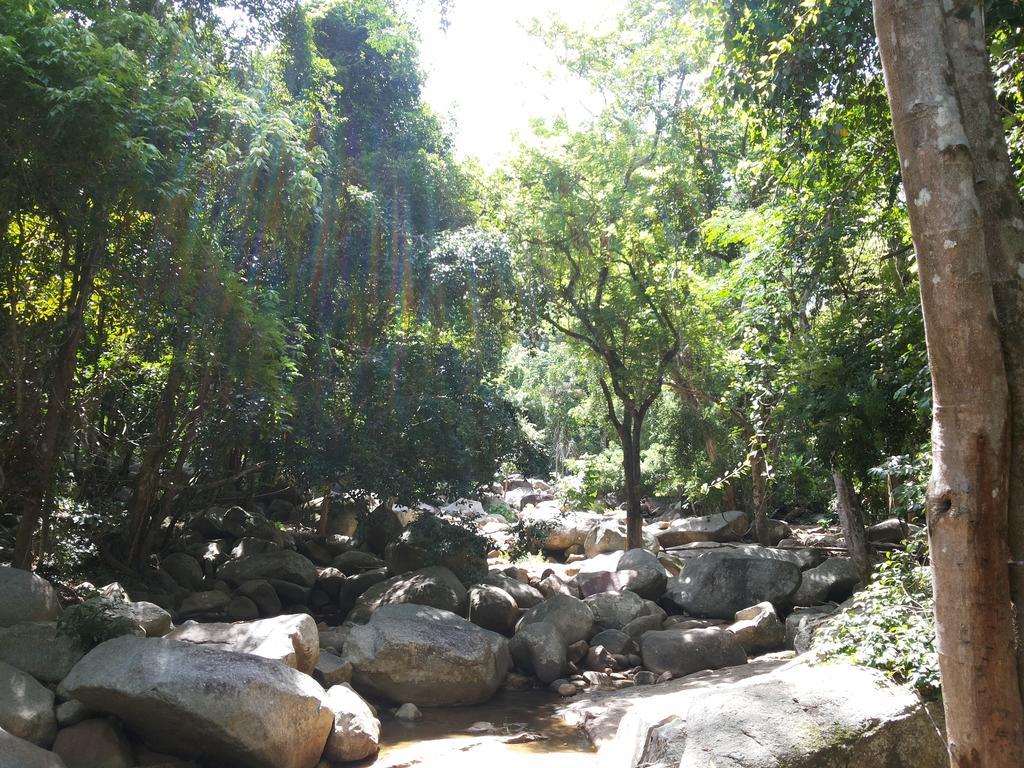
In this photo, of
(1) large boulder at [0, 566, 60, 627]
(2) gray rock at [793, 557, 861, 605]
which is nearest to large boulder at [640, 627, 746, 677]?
(2) gray rock at [793, 557, 861, 605]

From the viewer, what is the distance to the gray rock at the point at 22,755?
5414mm

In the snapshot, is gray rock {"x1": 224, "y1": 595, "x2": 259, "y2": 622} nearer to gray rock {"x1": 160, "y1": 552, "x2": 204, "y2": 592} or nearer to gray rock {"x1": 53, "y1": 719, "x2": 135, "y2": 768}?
gray rock {"x1": 160, "y1": 552, "x2": 204, "y2": 592}

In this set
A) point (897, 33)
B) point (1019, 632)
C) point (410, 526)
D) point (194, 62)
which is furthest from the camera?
point (410, 526)

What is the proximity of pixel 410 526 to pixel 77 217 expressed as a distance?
690 cm

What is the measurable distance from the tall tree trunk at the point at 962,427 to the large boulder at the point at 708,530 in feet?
52.0

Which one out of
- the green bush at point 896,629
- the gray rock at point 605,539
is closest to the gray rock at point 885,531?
the gray rock at point 605,539

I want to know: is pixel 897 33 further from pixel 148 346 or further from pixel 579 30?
pixel 579 30

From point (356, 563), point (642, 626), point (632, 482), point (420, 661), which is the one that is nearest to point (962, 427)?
point (420, 661)

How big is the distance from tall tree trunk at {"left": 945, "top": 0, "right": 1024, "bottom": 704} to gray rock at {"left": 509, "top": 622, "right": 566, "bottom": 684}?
7.70 metres

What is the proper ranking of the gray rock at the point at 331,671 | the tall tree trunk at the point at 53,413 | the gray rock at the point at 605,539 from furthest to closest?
the gray rock at the point at 605,539
the tall tree trunk at the point at 53,413
the gray rock at the point at 331,671

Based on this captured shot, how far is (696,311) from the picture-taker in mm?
14398

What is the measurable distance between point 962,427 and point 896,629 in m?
2.66

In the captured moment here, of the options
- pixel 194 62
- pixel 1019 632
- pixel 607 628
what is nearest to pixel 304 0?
pixel 194 62

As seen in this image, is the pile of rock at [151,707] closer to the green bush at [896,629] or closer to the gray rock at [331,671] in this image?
the gray rock at [331,671]
